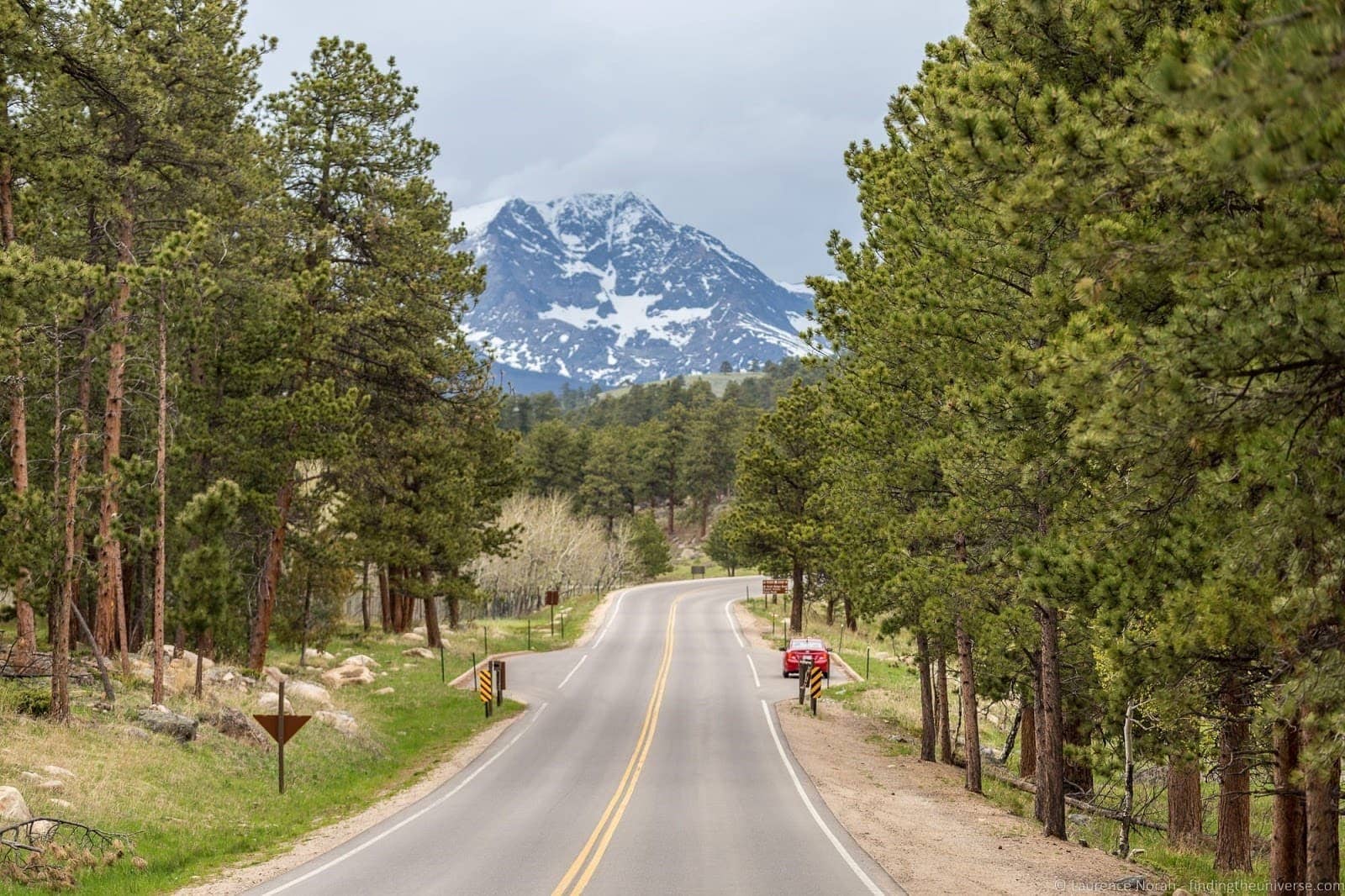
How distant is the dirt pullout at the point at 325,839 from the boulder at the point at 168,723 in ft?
11.8

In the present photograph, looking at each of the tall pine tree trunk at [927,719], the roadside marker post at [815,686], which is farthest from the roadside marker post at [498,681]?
the tall pine tree trunk at [927,719]

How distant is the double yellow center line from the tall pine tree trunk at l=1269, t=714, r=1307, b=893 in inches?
298

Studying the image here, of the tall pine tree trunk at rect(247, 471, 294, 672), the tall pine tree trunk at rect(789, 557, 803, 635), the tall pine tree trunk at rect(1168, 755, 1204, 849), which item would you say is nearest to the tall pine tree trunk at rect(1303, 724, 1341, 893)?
the tall pine tree trunk at rect(1168, 755, 1204, 849)

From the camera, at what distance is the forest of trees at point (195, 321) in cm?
1730

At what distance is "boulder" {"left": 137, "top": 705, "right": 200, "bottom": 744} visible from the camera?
1775 cm

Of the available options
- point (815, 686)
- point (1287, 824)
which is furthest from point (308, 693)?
point (1287, 824)

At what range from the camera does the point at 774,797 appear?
18.6 meters

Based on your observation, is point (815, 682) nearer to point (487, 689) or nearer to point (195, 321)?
point (487, 689)

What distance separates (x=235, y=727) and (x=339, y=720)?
3949mm

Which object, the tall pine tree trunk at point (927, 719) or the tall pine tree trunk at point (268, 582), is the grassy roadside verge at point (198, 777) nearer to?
the tall pine tree trunk at point (268, 582)

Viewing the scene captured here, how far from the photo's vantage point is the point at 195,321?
1967 cm

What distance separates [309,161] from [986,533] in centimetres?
2040

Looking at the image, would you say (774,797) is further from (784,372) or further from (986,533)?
(784,372)

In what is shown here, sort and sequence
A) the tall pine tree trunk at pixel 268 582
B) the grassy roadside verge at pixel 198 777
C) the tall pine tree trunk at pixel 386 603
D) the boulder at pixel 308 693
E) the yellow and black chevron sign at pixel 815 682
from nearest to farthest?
the grassy roadside verge at pixel 198 777
the boulder at pixel 308 693
the tall pine tree trunk at pixel 268 582
the yellow and black chevron sign at pixel 815 682
the tall pine tree trunk at pixel 386 603
